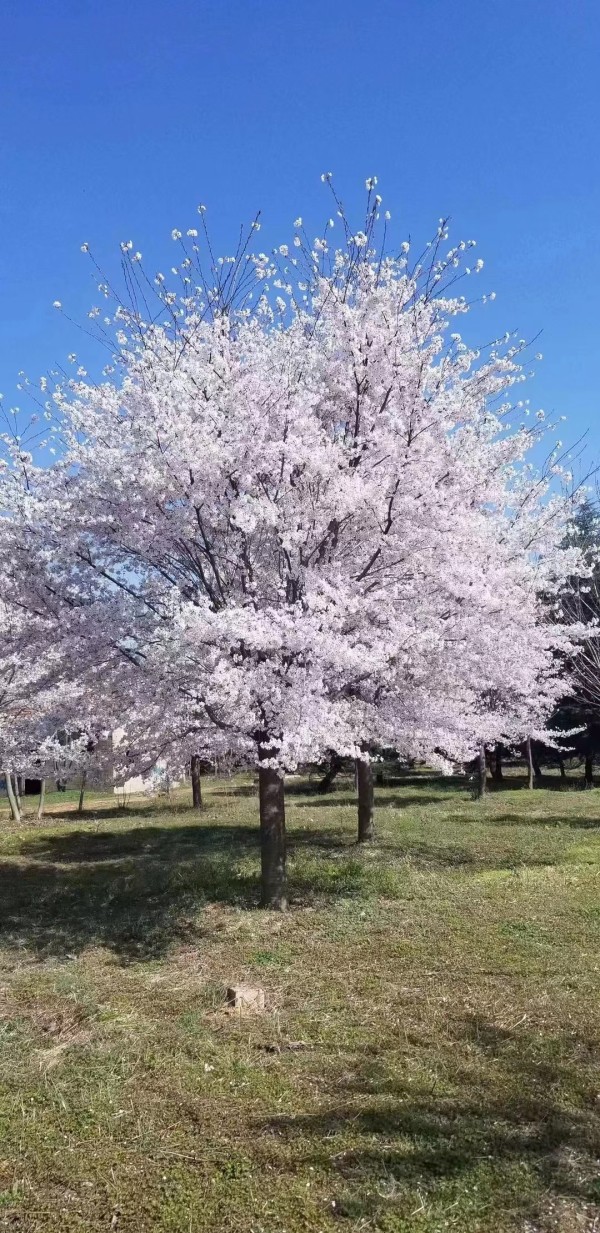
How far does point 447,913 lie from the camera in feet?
31.8

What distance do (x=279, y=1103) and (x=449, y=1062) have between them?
1298 mm

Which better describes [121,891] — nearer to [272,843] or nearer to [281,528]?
[272,843]

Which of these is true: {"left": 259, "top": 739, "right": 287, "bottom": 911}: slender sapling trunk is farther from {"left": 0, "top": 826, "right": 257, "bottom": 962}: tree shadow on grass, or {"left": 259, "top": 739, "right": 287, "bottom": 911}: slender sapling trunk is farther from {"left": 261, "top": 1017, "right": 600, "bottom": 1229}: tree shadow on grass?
{"left": 261, "top": 1017, "right": 600, "bottom": 1229}: tree shadow on grass

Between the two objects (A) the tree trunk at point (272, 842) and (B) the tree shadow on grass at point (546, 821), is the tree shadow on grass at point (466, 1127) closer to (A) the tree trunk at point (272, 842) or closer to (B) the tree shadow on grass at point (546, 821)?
(A) the tree trunk at point (272, 842)

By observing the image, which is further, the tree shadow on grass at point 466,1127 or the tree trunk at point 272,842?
the tree trunk at point 272,842

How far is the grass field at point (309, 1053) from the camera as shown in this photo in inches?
169

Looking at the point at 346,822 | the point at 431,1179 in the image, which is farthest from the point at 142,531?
the point at 346,822

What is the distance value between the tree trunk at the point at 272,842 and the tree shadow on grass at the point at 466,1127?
432 centimetres

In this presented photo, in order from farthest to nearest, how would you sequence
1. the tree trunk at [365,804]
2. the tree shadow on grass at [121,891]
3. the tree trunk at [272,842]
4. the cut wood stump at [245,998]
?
the tree trunk at [365,804] → the tree trunk at [272,842] → the tree shadow on grass at [121,891] → the cut wood stump at [245,998]

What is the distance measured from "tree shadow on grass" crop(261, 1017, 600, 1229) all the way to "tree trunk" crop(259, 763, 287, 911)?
170 inches

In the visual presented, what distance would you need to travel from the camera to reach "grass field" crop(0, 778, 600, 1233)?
14.1ft

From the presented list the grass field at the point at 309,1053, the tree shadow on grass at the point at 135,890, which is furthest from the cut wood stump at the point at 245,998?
the tree shadow on grass at the point at 135,890

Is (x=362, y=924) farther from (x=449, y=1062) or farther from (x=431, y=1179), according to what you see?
(x=431, y=1179)

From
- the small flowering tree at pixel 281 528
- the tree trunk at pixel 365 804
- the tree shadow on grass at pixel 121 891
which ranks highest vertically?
the small flowering tree at pixel 281 528
